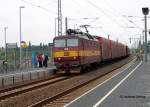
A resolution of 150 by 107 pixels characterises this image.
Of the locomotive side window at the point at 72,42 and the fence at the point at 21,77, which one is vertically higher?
the locomotive side window at the point at 72,42

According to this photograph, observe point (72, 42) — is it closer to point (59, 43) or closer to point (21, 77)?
point (59, 43)

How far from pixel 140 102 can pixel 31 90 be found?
356 inches

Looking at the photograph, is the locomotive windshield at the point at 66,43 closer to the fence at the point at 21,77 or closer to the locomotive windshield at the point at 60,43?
the locomotive windshield at the point at 60,43

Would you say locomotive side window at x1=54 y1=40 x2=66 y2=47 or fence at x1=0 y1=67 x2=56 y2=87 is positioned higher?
locomotive side window at x1=54 y1=40 x2=66 y2=47

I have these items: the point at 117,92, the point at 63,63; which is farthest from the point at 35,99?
the point at 63,63

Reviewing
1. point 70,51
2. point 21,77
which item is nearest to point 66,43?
point 70,51

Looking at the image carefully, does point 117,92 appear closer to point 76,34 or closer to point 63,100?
point 63,100

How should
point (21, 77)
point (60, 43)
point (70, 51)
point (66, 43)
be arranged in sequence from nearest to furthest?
point (21, 77) < point (70, 51) < point (66, 43) < point (60, 43)

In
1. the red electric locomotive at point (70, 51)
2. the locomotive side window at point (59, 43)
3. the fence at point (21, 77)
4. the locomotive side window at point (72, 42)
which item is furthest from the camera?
the locomotive side window at point (59, 43)

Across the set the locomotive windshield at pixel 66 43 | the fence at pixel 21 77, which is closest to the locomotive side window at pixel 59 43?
the locomotive windshield at pixel 66 43

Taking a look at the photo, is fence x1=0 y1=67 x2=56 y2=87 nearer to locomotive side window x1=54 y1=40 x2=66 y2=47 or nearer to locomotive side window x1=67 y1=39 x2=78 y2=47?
locomotive side window x1=54 y1=40 x2=66 y2=47

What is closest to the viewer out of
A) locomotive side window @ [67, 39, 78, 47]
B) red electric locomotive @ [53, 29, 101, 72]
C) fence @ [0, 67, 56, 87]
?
fence @ [0, 67, 56, 87]

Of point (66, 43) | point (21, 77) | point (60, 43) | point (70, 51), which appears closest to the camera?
point (21, 77)

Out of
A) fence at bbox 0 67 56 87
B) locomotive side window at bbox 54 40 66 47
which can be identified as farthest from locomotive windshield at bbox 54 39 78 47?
fence at bbox 0 67 56 87
